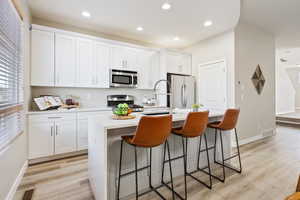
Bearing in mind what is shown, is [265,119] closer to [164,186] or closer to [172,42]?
[172,42]

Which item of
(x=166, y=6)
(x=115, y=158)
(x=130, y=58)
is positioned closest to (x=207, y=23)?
(x=166, y=6)

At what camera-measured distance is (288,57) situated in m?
7.09

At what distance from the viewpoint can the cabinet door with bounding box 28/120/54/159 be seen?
8.71 ft

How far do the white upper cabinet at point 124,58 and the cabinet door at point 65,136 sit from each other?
1.70 meters

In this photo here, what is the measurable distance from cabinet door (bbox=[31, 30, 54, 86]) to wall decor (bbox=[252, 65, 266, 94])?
4959 millimetres

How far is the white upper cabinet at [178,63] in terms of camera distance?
4359 mm

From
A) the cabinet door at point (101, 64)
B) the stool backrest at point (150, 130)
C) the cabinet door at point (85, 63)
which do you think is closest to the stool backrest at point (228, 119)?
the stool backrest at point (150, 130)

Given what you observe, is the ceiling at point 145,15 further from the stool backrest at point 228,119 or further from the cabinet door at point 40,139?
the cabinet door at point 40,139

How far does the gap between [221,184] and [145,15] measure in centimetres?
327

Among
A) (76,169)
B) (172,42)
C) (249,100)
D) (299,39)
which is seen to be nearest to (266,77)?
(249,100)

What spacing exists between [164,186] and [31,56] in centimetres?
334

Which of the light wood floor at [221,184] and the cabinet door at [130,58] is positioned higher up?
the cabinet door at [130,58]

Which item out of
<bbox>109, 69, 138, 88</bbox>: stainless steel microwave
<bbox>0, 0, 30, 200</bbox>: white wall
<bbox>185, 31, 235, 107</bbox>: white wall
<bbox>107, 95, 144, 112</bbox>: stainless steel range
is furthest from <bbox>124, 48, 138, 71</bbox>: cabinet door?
<bbox>0, 0, 30, 200</bbox>: white wall

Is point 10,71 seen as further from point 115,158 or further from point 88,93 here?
point 88,93
